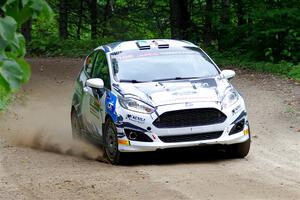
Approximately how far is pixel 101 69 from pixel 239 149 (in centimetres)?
267

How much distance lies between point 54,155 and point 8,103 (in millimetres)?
6500

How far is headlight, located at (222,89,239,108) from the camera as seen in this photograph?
29.8 ft

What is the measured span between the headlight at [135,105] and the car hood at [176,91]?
74 mm

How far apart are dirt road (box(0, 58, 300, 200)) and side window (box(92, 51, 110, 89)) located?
3.73ft

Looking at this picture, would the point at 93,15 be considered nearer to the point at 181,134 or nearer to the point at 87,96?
the point at 87,96

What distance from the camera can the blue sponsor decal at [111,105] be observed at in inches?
358

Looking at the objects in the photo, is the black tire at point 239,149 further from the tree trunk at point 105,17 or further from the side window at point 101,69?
the tree trunk at point 105,17

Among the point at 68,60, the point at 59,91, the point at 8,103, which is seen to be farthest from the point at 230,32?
the point at 8,103

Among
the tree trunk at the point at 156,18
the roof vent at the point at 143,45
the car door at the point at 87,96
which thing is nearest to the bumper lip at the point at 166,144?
the car door at the point at 87,96

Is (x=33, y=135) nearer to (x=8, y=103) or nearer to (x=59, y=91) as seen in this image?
(x=8, y=103)

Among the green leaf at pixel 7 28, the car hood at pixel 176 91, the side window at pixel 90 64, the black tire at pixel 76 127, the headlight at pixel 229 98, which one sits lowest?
the black tire at pixel 76 127

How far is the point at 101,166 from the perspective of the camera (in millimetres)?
9062

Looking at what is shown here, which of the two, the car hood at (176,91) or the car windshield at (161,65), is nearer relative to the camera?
the car hood at (176,91)

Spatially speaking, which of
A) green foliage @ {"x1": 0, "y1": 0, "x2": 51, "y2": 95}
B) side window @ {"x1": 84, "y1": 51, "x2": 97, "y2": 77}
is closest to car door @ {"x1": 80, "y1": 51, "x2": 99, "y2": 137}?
side window @ {"x1": 84, "y1": 51, "x2": 97, "y2": 77}
